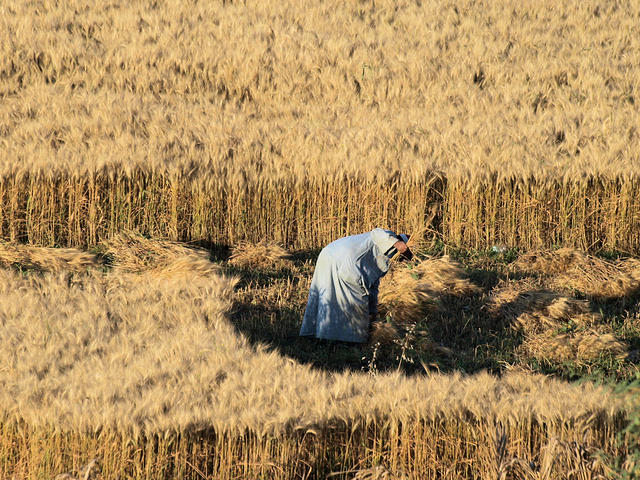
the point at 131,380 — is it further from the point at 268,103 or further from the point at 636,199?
the point at 268,103

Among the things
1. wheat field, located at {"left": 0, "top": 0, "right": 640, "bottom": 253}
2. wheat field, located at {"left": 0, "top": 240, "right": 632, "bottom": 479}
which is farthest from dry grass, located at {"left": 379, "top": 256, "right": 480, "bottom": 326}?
wheat field, located at {"left": 0, "top": 240, "right": 632, "bottom": 479}

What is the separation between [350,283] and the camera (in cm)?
867

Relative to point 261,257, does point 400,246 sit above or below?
above

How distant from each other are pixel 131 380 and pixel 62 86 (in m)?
10.3

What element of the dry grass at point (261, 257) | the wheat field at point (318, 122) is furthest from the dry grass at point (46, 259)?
the dry grass at point (261, 257)

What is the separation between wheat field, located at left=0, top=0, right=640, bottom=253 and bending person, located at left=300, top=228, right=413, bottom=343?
2953mm

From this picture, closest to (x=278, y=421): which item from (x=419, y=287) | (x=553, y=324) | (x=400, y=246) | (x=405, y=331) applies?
(x=400, y=246)

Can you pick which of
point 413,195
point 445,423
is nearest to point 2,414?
point 445,423

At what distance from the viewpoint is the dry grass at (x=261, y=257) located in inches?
434

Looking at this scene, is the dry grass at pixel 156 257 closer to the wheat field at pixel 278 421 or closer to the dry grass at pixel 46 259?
the dry grass at pixel 46 259

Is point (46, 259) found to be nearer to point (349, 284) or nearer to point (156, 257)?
point (156, 257)

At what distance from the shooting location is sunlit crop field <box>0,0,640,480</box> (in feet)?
19.5

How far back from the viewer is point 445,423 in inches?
237

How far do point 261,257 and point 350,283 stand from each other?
2.63m
